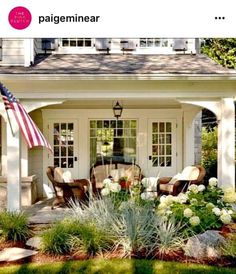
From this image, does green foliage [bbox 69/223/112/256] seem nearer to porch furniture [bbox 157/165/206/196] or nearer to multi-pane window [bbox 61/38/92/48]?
porch furniture [bbox 157/165/206/196]

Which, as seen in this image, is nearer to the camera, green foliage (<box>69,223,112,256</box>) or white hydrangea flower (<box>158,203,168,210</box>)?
green foliage (<box>69,223,112,256</box>)

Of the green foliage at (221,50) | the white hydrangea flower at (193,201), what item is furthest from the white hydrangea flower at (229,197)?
the green foliage at (221,50)

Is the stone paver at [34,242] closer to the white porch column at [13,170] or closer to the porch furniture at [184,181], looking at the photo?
the white porch column at [13,170]

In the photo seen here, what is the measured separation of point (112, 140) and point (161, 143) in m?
1.51

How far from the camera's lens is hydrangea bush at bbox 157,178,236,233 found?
5.97m

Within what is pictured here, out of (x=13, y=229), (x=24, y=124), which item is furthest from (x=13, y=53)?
(x=13, y=229)

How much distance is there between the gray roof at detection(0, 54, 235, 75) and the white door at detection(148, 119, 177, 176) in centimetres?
215

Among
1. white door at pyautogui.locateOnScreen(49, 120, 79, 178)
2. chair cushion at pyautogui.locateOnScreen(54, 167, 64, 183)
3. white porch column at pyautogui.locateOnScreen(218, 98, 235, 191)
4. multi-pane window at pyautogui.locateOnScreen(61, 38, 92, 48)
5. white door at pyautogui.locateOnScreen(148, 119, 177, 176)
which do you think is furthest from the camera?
white door at pyautogui.locateOnScreen(148, 119, 177, 176)

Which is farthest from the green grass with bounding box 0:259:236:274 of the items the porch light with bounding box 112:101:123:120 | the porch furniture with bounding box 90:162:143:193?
the porch light with bounding box 112:101:123:120

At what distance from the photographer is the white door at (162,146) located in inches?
474

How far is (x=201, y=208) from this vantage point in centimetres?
638
